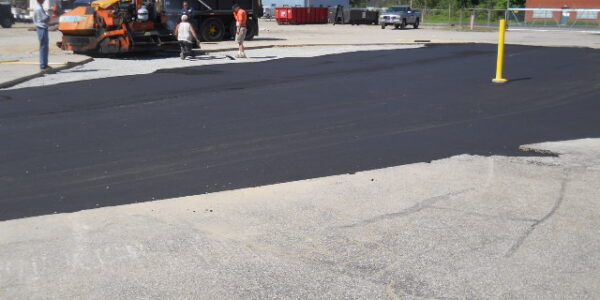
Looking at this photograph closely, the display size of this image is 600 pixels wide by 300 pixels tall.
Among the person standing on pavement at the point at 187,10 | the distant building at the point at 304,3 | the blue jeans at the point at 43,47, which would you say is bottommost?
the blue jeans at the point at 43,47

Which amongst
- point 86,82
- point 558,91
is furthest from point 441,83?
point 86,82

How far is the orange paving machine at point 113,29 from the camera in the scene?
69.2 feet

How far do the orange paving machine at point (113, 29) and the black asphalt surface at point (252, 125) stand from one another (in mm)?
4346

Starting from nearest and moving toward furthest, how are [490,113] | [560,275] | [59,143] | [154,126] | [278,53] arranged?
[560,275]
[59,143]
[154,126]
[490,113]
[278,53]

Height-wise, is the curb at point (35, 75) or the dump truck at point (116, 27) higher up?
the dump truck at point (116, 27)

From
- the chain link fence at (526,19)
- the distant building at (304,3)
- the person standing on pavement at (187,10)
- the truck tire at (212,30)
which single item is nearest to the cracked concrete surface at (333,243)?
the person standing on pavement at (187,10)

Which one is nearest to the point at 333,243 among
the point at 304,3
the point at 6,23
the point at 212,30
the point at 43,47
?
the point at 43,47

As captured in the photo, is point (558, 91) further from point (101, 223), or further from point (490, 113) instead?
point (101, 223)

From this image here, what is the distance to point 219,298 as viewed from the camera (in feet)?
14.5

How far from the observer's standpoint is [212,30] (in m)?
29.3

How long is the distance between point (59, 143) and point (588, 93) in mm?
10124

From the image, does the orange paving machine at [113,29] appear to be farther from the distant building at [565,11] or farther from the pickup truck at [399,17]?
the distant building at [565,11]

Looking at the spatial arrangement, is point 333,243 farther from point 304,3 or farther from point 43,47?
point 304,3

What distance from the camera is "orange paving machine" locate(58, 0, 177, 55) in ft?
69.2
